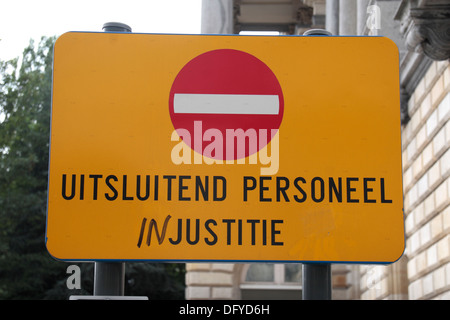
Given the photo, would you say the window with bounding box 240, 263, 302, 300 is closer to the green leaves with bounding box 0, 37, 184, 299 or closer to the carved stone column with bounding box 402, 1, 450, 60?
the green leaves with bounding box 0, 37, 184, 299

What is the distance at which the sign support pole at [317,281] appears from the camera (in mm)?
3000

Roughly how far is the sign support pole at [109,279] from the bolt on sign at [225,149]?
0.16ft

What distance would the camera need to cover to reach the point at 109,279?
301 centimetres

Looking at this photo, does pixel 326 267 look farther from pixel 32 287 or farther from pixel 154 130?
pixel 32 287

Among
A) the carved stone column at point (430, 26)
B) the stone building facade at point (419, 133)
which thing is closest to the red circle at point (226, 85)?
the stone building facade at point (419, 133)

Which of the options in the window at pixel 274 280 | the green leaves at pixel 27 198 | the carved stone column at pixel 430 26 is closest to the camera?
the carved stone column at pixel 430 26

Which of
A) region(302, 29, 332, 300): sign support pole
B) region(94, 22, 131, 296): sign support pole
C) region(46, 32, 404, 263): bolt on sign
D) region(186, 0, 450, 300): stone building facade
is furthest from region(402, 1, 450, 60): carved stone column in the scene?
region(94, 22, 131, 296): sign support pole

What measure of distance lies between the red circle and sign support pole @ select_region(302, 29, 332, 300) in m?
0.55

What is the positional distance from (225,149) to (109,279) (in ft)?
2.36

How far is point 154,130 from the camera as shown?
319cm

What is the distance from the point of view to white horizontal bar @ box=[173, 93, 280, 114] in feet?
10.4

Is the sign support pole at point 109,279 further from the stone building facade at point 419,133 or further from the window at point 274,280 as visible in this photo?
the window at point 274,280

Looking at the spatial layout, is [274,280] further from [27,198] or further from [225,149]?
[225,149]

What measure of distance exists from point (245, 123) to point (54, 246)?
0.95m
